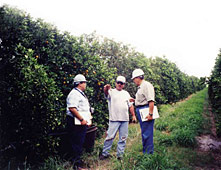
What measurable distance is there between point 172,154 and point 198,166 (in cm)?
60

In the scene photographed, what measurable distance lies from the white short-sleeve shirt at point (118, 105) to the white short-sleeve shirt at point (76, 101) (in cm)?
69

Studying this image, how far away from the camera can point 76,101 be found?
337 centimetres

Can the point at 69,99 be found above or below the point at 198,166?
above

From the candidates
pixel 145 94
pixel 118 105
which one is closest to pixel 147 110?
pixel 145 94

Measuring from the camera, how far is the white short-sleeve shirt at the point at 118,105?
13.0 ft

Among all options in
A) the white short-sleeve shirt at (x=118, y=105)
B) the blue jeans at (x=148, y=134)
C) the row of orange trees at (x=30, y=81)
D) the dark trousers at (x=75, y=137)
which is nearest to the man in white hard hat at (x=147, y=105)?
the blue jeans at (x=148, y=134)

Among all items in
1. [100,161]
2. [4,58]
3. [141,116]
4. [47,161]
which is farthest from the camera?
[100,161]

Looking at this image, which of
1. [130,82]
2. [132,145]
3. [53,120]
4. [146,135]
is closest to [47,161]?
[53,120]

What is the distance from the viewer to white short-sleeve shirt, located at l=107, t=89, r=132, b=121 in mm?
3977

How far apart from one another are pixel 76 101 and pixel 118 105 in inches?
42.6

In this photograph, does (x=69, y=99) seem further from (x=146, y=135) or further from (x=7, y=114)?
→ (x=146, y=135)

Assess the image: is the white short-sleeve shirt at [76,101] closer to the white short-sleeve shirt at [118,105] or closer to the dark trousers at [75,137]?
the dark trousers at [75,137]

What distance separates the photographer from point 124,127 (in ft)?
13.3

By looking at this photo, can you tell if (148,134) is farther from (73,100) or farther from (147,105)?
(73,100)
